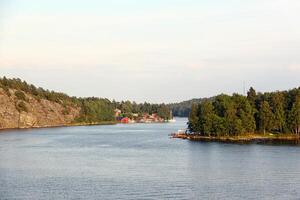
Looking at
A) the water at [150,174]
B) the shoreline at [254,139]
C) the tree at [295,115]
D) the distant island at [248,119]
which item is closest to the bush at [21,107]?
the distant island at [248,119]

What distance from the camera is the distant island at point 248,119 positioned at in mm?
117869

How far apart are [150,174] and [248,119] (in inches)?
2383

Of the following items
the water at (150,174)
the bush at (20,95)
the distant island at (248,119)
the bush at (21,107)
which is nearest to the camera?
the water at (150,174)

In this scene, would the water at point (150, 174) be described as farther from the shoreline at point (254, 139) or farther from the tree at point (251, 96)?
the tree at point (251, 96)

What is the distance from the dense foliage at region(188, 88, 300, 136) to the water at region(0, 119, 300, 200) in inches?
961

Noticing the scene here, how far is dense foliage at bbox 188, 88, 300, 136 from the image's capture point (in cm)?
11781

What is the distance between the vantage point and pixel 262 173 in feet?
207

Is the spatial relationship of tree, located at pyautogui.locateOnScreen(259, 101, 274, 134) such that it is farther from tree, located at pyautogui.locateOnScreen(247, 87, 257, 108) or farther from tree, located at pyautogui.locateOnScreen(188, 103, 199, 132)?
tree, located at pyautogui.locateOnScreen(188, 103, 199, 132)

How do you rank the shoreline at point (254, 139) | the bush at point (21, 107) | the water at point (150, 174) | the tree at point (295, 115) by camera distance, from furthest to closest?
the bush at point (21, 107)
the tree at point (295, 115)
the shoreline at point (254, 139)
the water at point (150, 174)

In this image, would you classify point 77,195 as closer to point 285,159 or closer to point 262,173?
point 262,173

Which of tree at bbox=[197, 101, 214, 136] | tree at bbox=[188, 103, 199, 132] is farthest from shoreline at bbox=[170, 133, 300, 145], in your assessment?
tree at bbox=[188, 103, 199, 132]

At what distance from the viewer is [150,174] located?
60812 millimetres

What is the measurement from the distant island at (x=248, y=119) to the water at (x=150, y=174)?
2432 cm

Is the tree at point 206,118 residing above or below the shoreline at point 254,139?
above
